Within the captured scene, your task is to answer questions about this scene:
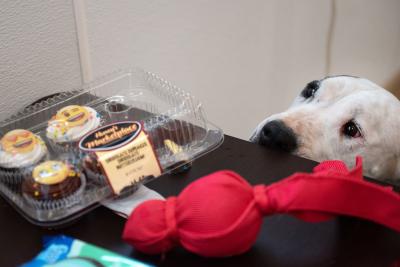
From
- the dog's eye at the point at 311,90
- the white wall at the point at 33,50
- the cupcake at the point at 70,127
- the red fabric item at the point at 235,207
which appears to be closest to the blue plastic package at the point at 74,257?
the red fabric item at the point at 235,207

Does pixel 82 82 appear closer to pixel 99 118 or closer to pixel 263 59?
pixel 99 118

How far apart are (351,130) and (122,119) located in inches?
17.9

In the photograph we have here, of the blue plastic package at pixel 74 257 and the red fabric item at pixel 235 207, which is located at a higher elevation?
the red fabric item at pixel 235 207

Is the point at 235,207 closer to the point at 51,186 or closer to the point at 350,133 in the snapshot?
the point at 51,186

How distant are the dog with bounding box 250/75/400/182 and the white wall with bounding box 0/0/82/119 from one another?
416mm

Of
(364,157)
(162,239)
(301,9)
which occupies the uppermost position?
(301,9)

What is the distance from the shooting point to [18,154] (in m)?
0.56

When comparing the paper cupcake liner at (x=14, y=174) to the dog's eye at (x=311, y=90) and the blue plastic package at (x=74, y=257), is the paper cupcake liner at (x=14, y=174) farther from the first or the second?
the dog's eye at (x=311, y=90)

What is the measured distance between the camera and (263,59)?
1.56 meters

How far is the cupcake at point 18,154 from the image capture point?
22.0 inches

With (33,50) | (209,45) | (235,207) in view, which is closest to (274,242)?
(235,207)

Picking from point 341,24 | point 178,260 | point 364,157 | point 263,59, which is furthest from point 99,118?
point 341,24

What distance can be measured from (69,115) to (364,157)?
0.57 metres

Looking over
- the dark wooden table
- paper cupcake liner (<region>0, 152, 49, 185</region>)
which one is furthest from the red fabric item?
paper cupcake liner (<region>0, 152, 49, 185</region>)
